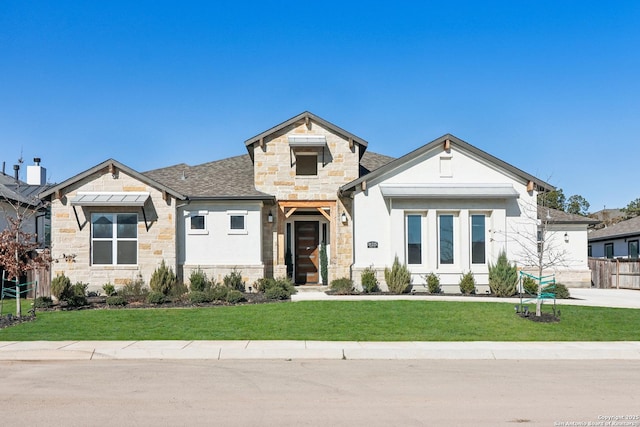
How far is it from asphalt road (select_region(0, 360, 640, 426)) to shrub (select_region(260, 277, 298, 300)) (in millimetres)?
7338

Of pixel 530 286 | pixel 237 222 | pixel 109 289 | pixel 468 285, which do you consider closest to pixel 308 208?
pixel 237 222

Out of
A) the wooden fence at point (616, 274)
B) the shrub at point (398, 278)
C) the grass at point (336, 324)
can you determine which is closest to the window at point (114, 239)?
the grass at point (336, 324)

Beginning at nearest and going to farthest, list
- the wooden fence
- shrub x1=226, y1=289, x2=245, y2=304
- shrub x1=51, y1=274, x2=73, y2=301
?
shrub x1=226, y1=289, x2=245, y2=304 < shrub x1=51, y1=274, x2=73, y2=301 < the wooden fence

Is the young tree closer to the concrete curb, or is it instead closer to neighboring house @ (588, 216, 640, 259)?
neighboring house @ (588, 216, 640, 259)

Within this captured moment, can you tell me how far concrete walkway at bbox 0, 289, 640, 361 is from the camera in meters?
10.0

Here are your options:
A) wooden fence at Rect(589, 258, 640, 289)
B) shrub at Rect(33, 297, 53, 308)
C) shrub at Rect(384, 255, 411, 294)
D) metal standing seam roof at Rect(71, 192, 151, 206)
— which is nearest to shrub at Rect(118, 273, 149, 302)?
shrub at Rect(33, 297, 53, 308)

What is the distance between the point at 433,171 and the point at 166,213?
34.8ft

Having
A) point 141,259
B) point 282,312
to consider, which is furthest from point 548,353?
point 141,259

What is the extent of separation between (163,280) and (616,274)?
69.1ft

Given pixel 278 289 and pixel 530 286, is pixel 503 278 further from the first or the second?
pixel 278 289

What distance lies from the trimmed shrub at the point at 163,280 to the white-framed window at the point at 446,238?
10.3 meters

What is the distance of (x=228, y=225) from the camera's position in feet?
67.4

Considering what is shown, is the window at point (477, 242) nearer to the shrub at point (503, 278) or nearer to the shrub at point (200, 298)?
the shrub at point (503, 278)

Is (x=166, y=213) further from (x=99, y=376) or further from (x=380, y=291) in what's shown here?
(x=99, y=376)
